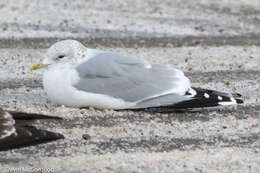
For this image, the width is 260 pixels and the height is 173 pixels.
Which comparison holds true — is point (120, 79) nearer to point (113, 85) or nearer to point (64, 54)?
point (113, 85)

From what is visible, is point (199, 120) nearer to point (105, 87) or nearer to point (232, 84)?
point (105, 87)

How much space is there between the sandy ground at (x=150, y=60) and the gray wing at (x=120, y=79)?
19 centimetres

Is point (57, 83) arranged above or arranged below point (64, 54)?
below

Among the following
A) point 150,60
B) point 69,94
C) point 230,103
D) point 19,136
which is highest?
point 19,136

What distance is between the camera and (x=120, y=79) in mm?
5613

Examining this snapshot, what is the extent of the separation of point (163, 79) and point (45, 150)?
143 centimetres

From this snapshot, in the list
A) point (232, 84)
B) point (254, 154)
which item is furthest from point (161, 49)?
point (254, 154)

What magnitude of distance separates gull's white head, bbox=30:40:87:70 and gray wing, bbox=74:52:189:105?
0.32ft

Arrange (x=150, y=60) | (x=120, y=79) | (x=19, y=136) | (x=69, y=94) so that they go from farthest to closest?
(x=150, y=60), (x=120, y=79), (x=69, y=94), (x=19, y=136)

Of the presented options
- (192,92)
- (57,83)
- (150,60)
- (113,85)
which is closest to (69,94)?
(57,83)

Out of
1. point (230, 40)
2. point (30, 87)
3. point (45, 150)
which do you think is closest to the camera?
point (45, 150)

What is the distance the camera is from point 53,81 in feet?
18.2

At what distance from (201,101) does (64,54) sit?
4.11ft

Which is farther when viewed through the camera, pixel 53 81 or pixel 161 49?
pixel 161 49
